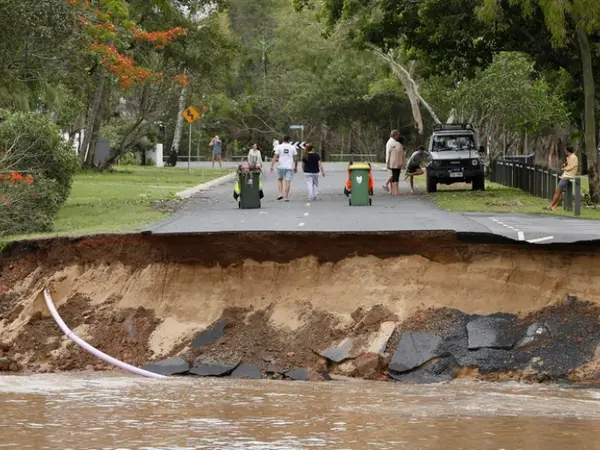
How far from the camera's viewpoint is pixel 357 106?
7719 centimetres

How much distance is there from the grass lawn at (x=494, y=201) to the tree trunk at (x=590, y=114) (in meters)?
1.18

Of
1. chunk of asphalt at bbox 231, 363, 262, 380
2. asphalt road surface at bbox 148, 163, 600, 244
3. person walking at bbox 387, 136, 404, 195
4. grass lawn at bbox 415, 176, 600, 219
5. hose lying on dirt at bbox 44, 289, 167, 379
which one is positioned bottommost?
chunk of asphalt at bbox 231, 363, 262, 380

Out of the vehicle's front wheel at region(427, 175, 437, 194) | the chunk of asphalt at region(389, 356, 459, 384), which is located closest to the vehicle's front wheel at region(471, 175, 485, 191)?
the vehicle's front wheel at region(427, 175, 437, 194)

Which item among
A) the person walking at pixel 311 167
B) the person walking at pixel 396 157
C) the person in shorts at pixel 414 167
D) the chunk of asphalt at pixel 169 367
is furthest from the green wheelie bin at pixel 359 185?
the chunk of asphalt at pixel 169 367

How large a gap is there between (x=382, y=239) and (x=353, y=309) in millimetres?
1417

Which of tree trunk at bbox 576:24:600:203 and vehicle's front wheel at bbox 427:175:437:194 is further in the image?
vehicle's front wheel at bbox 427:175:437:194

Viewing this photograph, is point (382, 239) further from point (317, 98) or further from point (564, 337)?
point (317, 98)

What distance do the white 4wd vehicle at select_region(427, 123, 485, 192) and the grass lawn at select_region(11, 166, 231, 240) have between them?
25.3 ft

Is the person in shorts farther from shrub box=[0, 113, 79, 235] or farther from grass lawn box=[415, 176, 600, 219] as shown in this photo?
shrub box=[0, 113, 79, 235]

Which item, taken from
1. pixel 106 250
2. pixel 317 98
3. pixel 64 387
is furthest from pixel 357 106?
pixel 64 387

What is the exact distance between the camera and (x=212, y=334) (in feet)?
61.2

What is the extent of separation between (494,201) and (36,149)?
1163 cm

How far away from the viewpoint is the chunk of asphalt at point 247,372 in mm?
17422

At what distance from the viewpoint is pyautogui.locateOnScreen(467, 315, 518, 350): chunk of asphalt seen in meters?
17.5
